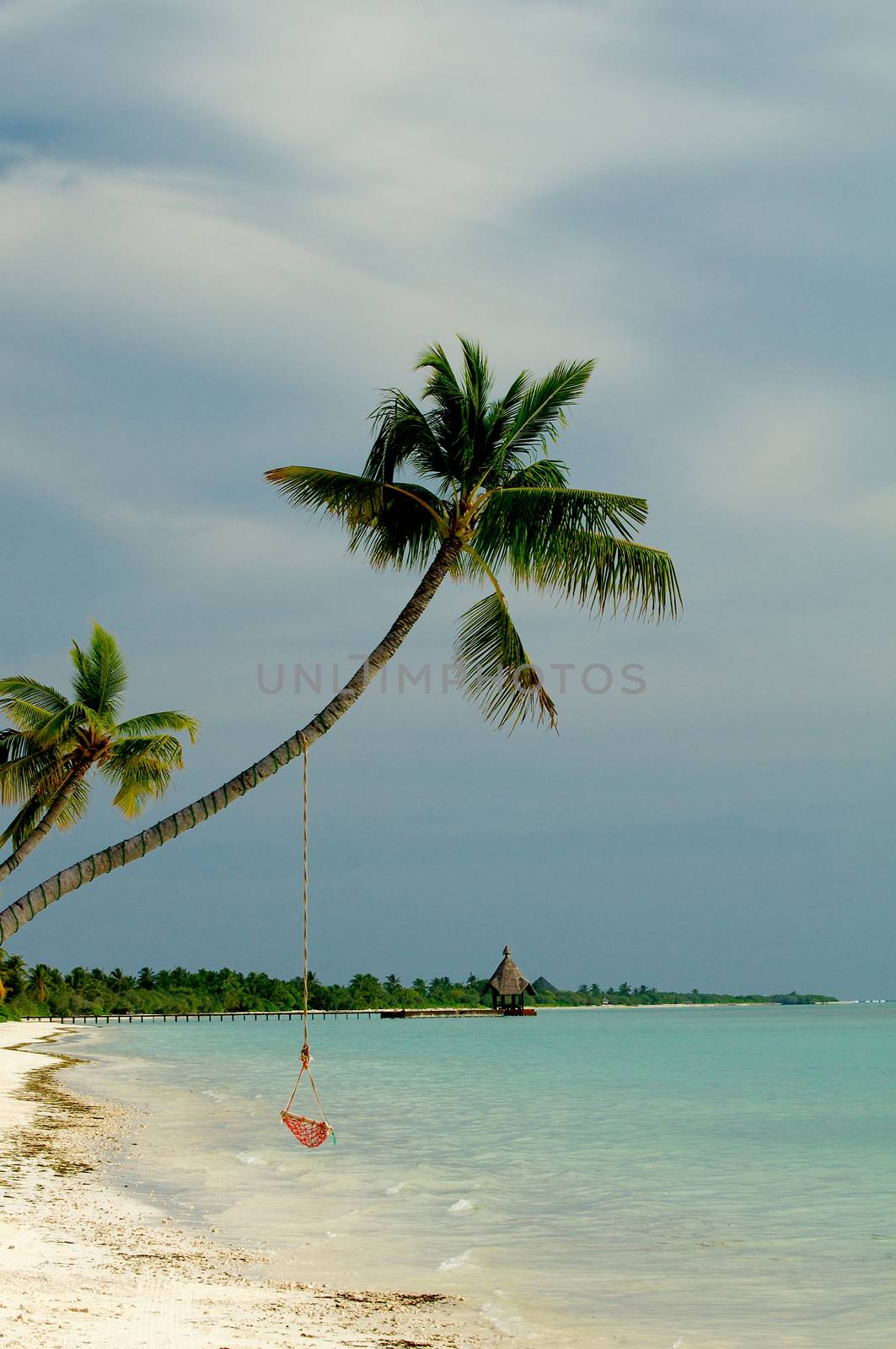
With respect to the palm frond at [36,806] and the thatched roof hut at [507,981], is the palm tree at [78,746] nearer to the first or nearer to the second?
the palm frond at [36,806]

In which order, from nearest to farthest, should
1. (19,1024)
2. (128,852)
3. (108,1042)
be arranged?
(128,852), (108,1042), (19,1024)

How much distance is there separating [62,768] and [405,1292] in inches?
296

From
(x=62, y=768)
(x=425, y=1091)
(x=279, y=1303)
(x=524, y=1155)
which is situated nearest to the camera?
(x=279, y=1303)

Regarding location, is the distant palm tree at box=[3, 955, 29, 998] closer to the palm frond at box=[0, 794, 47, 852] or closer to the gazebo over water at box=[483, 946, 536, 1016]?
the gazebo over water at box=[483, 946, 536, 1016]

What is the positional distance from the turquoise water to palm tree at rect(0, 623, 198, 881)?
4.09 meters

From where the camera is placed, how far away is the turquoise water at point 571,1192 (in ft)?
27.9

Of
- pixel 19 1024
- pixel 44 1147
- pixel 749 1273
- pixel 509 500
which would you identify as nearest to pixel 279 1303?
pixel 749 1273

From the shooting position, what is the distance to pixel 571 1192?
44.5 feet

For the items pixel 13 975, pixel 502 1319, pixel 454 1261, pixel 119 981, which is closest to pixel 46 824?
pixel 454 1261

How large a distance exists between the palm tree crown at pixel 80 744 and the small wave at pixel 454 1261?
5.40m

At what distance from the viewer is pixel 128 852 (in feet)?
25.2

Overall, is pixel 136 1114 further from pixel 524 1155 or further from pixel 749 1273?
pixel 749 1273

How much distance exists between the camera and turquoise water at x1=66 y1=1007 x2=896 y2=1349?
27.9 ft

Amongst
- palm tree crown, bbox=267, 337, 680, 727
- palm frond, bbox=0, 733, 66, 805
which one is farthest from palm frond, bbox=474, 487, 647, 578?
palm frond, bbox=0, 733, 66, 805
